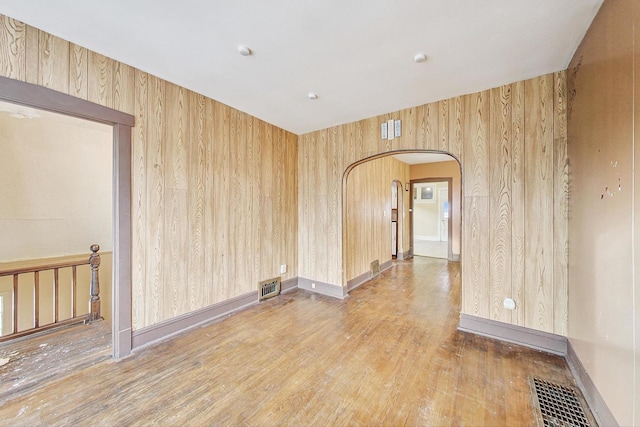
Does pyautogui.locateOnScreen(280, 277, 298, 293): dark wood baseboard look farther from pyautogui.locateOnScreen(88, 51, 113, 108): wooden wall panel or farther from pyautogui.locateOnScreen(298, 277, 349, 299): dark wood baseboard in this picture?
pyautogui.locateOnScreen(88, 51, 113, 108): wooden wall panel

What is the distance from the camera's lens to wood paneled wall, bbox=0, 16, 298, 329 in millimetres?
1963

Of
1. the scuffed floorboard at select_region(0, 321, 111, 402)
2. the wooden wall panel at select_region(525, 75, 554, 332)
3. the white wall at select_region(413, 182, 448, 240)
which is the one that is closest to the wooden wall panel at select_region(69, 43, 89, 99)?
the scuffed floorboard at select_region(0, 321, 111, 402)

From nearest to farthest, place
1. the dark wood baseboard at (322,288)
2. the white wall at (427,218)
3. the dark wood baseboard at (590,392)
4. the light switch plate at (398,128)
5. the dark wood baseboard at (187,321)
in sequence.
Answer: the dark wood baseboard at (590,392), the dark wood baseboard at (187,321), the light switch plate at (398,128), the dark wood baseboard at (322,288), the white wall at (427,218)

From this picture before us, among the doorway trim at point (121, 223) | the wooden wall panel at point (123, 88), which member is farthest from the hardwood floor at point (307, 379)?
the wooden wall panel at point (123, 88)

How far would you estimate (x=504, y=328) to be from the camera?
8.39 feet

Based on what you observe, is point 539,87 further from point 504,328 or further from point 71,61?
point 71,61

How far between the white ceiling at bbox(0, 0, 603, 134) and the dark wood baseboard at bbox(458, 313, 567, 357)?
2.55 metres

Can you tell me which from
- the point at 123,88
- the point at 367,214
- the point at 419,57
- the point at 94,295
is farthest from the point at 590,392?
the point at 94,295

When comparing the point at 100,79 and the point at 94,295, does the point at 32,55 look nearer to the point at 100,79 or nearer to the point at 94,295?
the point at 100,79

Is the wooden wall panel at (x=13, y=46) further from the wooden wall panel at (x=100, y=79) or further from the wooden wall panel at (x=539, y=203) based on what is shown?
the wooden wall panel at (x=539, y=203)

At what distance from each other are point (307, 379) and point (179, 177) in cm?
240

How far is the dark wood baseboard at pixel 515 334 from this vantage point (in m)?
2.30

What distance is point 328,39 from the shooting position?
1908 mm

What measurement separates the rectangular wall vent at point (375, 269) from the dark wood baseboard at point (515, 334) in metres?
2.16
